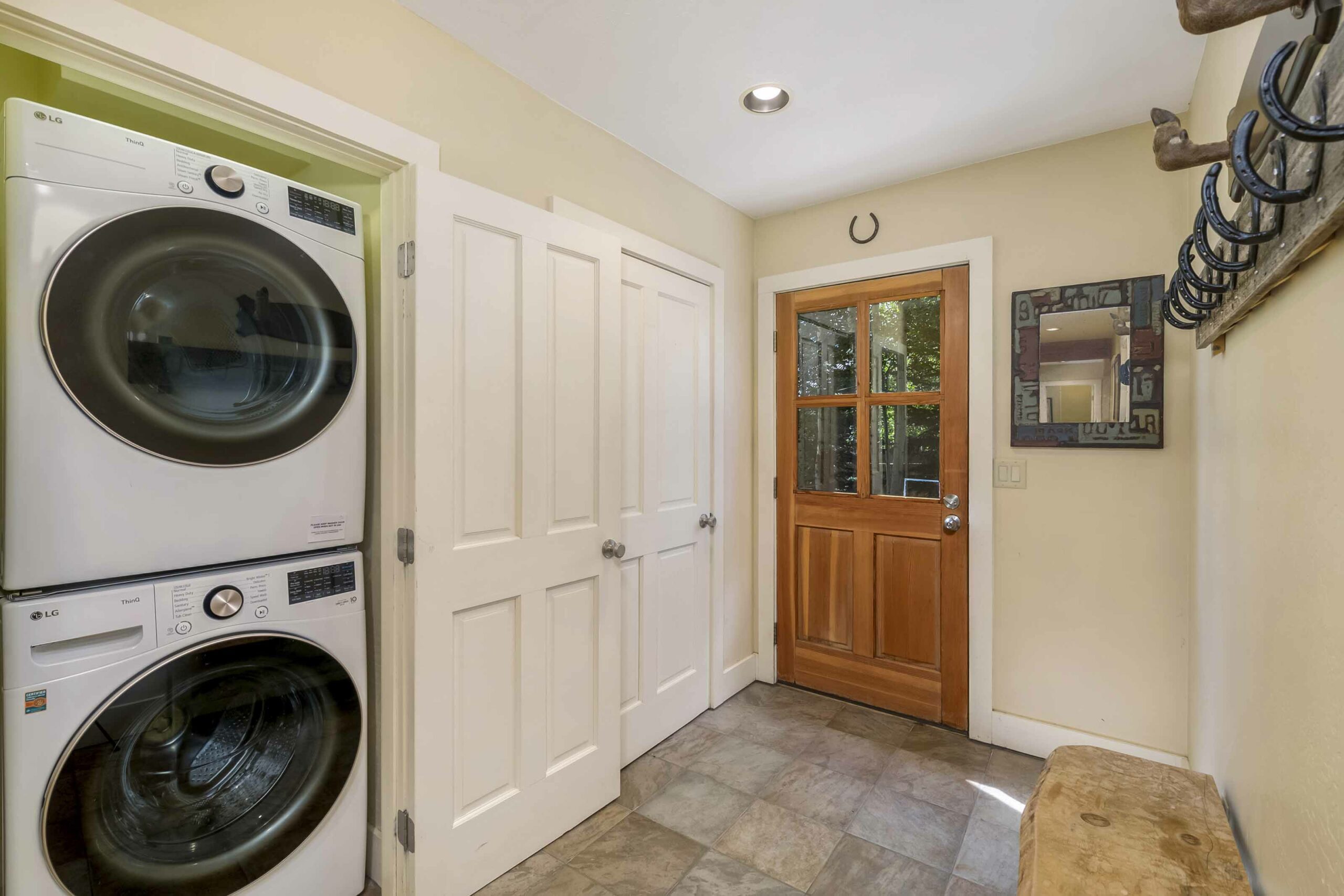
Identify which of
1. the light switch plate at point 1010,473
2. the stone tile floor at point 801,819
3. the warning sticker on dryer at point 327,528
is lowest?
the stone tile floor at point 801,819

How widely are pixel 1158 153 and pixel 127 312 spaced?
2012 millimetres

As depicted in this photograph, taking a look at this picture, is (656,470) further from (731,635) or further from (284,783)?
(284,783)

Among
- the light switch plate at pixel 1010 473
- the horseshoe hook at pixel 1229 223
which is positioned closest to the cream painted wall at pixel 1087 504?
the light switch plate at pixel 1010 473

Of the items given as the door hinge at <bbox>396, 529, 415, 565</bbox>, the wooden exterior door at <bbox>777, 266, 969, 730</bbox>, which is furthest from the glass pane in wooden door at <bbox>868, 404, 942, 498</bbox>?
the door hinge at <bbox>396, 529, 415, 565</bbox>

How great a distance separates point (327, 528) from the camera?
5.12ft

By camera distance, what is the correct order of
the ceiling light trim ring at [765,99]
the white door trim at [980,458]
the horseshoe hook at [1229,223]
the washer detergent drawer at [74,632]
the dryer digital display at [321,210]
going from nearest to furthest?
the horseshoe hook at [1229,223] < the washer detergent drawer at [74,632] < the dryer digital display at [321,210] < the ceiling light trim ring at [765,99] < the white door trim at [980,458]

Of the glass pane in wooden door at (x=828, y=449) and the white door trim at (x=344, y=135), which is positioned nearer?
the white door trim at (x=344, y=135)

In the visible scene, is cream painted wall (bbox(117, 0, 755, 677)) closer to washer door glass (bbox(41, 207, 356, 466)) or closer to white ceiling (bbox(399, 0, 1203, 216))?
white ceiling (bbox(399, 0, 1203, 216))

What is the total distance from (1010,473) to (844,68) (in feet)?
5.43

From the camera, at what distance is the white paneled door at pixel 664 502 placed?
7.64 feet

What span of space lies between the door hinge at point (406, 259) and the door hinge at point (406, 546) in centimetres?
68

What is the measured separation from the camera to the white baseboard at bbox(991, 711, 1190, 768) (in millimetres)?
2184

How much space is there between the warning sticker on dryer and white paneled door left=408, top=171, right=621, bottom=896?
0.23 metres

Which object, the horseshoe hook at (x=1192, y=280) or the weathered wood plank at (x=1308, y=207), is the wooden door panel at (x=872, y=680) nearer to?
the horseshoe hook at (x=1192, y=280)
